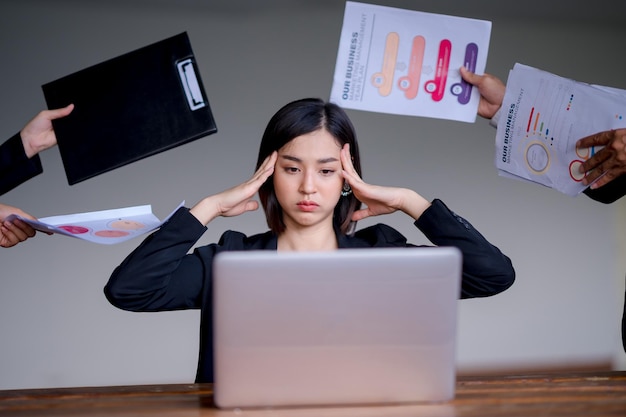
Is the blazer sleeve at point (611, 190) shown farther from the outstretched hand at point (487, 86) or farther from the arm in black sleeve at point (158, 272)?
the arm in black sleeve at point (158, 272)

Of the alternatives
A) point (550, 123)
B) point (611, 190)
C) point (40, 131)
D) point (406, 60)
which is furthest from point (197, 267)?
point (611, 190)

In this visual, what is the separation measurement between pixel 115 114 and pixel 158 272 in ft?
1.81

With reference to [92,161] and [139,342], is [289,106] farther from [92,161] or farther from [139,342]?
[139,342]

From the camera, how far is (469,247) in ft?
6.13

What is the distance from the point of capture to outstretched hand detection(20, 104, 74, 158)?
2123 mm

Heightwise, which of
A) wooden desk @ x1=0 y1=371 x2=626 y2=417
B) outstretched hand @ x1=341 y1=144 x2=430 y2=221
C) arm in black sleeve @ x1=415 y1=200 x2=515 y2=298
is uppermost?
outstretched hand @ x1=341 y1=144 x2=430 y2=221

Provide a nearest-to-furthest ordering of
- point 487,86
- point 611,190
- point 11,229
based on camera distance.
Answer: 1. point 11,229
2. point 487,86
3. point 611,190

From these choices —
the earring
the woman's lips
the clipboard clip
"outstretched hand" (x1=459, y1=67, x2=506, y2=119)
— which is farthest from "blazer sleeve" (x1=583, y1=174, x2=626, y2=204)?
the clipboard clip

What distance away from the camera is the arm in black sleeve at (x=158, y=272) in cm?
177

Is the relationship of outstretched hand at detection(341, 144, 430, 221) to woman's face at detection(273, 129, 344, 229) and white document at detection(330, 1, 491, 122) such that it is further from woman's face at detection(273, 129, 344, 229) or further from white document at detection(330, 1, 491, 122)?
white document at detection(330, 1, 491, 122)

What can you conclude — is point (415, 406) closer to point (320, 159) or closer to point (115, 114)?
point (320, 159)

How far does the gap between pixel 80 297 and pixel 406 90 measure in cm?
209

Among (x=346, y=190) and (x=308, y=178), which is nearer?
(x=308, y=178)

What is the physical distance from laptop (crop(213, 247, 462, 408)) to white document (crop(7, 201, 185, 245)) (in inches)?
21.5
